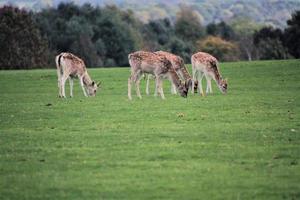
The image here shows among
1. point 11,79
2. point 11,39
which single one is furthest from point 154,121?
point 11,39

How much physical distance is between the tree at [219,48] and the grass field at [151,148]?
303 feet

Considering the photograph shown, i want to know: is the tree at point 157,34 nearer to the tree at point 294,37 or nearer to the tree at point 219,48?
the tree at point 219,48

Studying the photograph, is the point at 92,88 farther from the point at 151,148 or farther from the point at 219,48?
the point at 219,48

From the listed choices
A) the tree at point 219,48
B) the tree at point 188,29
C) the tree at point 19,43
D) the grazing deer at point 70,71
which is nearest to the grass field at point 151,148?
the grazing deer at point 70,71

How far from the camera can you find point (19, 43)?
271 ft

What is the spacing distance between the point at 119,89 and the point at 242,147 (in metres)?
23.2

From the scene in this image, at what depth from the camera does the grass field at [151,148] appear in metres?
14.4

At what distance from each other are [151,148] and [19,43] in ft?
218

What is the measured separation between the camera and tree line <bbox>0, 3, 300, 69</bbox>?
274 feet

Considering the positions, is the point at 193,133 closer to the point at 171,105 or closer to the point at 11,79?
the point at 171,105

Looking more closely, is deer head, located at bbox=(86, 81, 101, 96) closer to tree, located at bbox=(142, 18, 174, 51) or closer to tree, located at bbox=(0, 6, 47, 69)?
tree, located at bbox=(0, 6, 47, 69)

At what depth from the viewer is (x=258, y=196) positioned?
1375 centimetres

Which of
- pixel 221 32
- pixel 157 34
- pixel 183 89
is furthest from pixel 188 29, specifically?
pixel 183 89

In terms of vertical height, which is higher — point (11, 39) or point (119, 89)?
point (11, 39)
